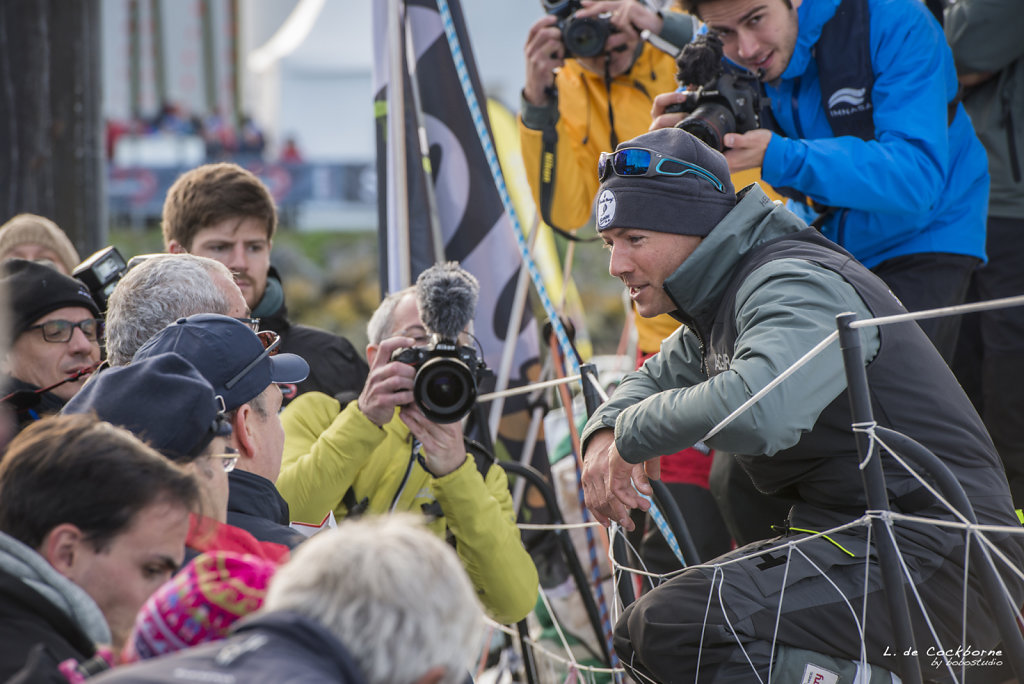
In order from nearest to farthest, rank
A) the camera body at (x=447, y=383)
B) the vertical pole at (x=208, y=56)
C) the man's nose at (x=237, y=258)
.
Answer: the camera body at (x=447, y=383)
the man's nose at (x=237, y=258)
the vertical pole at (x=208, y=56)

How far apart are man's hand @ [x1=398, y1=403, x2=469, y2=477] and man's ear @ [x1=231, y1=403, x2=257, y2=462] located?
2.02 feet

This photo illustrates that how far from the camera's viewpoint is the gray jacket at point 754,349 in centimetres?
186

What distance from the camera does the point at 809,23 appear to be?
2.75 metres

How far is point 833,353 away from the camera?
1.92 meters

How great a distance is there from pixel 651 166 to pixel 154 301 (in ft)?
3.52

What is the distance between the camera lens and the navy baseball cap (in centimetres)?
190

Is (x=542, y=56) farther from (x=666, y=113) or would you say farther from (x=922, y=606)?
(x=922, y=606)

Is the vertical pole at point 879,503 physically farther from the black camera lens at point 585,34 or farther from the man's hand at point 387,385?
the black camera lens at point 585,34

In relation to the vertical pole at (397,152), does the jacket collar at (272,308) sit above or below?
below

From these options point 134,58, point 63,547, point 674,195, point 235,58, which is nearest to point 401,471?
point 674,195

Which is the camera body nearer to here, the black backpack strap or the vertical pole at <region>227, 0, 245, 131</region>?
the black backpack strap

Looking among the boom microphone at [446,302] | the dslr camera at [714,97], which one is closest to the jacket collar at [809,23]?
the dslr camera at [714,97]

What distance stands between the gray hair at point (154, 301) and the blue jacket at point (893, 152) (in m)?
1.31

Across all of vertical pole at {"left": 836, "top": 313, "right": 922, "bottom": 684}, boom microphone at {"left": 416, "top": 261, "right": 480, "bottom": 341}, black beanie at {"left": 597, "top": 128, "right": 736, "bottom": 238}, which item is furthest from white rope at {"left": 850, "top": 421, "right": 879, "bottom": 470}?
boom microphone at {"left": 416, "top": 261, "right": 480, "bottom": 341}
